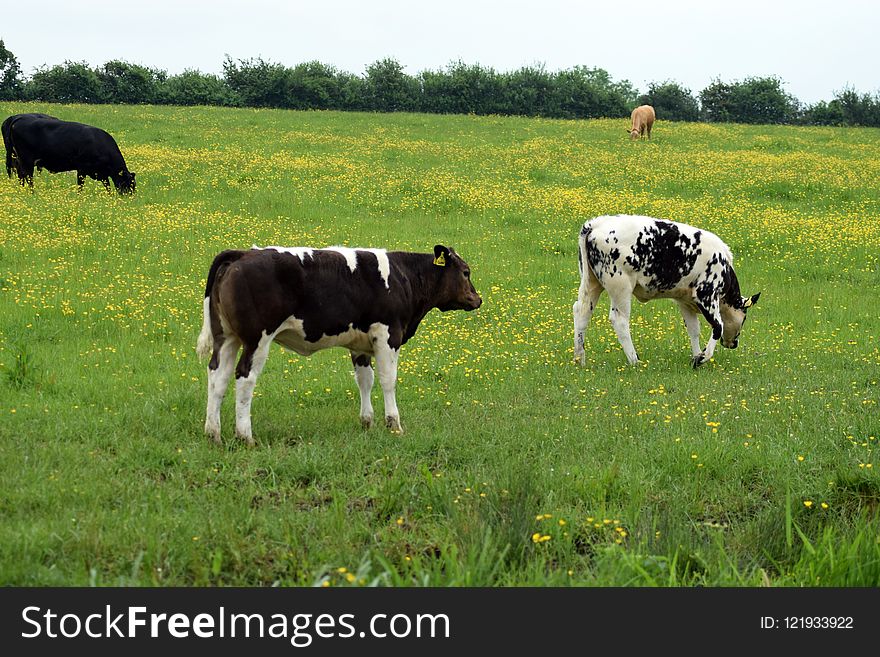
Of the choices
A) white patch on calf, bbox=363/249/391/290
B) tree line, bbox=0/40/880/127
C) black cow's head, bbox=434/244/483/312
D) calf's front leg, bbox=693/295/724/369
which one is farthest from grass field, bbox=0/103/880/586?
tree line, bbox=0/40/880/127

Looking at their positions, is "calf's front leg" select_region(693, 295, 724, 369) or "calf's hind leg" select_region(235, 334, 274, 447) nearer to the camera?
"calf's hind leg" select_region(235, 334, 274, 447)

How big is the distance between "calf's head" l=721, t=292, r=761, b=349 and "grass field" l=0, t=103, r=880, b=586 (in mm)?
286

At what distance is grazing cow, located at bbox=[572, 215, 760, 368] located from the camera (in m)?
13.3

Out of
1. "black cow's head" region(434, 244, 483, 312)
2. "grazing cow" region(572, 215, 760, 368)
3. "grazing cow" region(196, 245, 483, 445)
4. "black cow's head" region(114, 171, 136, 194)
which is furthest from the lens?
"black cow's head" region(114, 171, 136, 194)

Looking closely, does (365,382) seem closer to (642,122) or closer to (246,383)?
(246,383)

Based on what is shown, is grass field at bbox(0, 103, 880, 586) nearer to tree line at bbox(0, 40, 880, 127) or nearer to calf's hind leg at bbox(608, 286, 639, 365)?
calf's hind leg at bbox(608, 286, 639, 365)

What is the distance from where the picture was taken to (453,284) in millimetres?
10328

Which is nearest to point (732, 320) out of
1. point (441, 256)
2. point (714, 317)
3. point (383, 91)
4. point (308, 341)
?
point (714, 317)

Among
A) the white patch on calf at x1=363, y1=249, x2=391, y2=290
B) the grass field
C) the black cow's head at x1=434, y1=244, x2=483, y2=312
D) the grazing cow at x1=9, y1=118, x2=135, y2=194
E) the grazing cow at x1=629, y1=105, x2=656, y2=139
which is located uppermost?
the grazing cow at x1=629, y1=105, x2=656, y2=139
